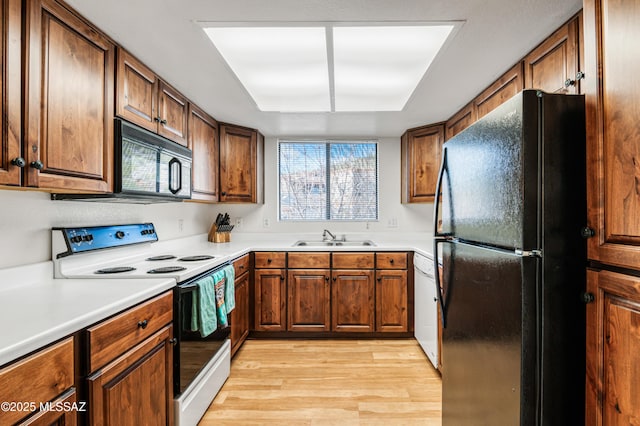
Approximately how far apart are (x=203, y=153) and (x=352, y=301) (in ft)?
6.14

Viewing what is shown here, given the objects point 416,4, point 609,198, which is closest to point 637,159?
point 609,198

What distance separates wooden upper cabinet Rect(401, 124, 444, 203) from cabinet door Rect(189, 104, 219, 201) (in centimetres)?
190

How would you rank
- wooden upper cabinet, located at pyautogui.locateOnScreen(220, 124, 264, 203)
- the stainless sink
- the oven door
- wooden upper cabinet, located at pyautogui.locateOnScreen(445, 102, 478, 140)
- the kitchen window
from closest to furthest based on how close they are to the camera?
1. the oven door
2. wooden upper cabinet, located at pyautogui.locateOnScreen(445, 102, 478, 140)
3. wooden upper cabinet, located at pyautogui.locateOnScreen(220, 124, 264, 203)
4. the stainless sink
5. the kitchen window

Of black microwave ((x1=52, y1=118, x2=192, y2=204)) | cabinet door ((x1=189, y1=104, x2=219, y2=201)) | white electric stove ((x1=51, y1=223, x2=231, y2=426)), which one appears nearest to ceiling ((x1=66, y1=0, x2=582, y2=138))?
cabinet door ((x1=189, y1=104, x2=219, y2=201))

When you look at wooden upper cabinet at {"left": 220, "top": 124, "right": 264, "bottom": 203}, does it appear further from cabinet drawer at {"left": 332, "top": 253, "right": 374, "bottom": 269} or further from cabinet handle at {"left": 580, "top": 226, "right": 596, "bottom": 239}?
cabinet handle at {"left": 580, "top": 226, "right": 596, "bottom": 239}

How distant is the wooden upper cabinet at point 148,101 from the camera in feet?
5.31

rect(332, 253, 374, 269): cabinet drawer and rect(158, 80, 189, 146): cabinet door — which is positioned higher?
rect(158, 80, 189, 146): cabinet door

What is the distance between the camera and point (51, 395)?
871mm

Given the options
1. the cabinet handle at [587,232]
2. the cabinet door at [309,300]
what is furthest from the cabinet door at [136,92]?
the cabinet handle at [587,232]

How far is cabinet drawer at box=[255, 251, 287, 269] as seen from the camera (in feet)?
9.59

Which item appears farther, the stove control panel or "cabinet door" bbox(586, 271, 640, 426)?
the stove control panel

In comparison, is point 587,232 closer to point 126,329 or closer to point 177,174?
point 126,329

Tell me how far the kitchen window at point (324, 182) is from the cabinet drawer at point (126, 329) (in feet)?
7.32

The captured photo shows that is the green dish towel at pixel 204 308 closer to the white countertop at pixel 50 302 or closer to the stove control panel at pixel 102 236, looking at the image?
the white countertop at pixel 50 302
